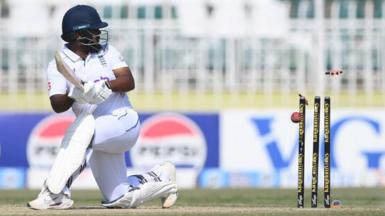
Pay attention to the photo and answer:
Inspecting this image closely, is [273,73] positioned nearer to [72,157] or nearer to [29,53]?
[29,53]

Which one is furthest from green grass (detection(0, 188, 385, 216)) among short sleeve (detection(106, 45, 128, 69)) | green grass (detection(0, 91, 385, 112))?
green grass (detection(0, 91, 385, 112))

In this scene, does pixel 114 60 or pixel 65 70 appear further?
pixel 114 60

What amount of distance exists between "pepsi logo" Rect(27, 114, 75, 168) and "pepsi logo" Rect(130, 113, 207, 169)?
0.96 m

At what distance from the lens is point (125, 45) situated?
17031 mm

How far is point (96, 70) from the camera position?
9.05 metres

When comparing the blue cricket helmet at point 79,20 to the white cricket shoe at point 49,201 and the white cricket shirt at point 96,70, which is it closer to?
the white cricket shirt at point 96,70

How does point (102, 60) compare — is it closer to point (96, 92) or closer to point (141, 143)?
point (96, 92)

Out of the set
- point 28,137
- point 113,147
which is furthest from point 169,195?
point 28,137

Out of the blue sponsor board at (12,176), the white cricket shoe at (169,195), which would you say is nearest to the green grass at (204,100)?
the blue sponsor board at (12,176)

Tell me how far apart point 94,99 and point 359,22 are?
28.7 feet

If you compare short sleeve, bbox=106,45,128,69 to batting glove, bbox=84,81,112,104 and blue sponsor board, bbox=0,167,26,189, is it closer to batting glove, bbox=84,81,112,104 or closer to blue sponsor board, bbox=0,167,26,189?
batting glove, bbox=84,81,112,104

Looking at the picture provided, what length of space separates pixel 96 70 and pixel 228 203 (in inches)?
105

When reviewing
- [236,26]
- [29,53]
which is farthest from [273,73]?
[29,53]

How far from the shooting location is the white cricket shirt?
9.01 m
